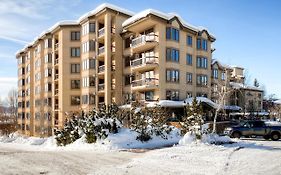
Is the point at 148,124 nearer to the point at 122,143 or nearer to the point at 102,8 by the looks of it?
the point at 122,143

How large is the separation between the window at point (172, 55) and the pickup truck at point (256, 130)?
49.7ft

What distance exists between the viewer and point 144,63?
38.4m

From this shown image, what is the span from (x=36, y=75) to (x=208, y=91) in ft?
125

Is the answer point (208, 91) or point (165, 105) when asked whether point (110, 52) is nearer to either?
point (165, 105)

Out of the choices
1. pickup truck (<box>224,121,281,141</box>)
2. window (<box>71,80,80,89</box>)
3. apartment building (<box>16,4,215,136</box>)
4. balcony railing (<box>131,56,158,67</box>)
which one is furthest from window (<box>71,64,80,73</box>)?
pickup truck (<box>224,121,281,141</box>)

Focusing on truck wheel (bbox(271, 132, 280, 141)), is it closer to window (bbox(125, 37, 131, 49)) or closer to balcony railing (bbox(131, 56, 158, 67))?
balcony railing (bbox(131, 56, 158, 67))

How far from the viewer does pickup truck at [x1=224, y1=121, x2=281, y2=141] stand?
25.3 m

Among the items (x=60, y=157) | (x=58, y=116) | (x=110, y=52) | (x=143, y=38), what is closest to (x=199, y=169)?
(x=60, y=157)

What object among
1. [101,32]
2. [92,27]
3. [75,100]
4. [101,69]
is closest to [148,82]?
[101,69]

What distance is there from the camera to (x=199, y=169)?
11805 millimetres

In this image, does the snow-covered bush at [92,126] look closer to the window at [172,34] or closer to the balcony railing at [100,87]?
the window at [172,34]

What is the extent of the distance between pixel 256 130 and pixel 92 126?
1508 cm

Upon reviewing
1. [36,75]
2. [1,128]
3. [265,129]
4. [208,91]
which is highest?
[36,75]

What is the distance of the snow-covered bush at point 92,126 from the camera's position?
66.8 ft
